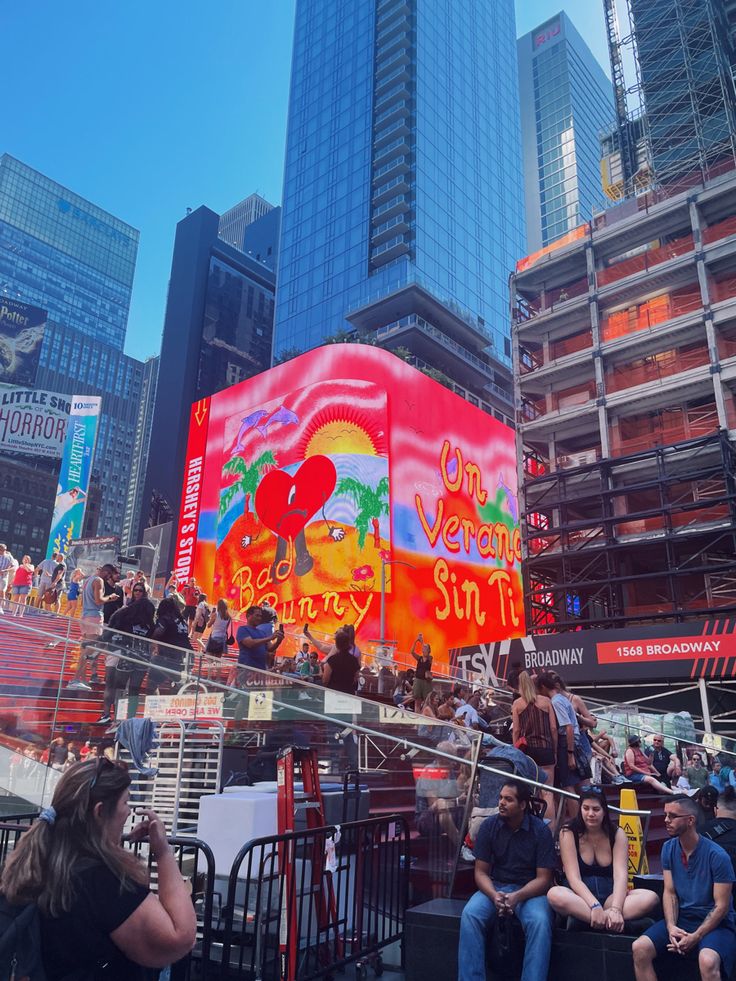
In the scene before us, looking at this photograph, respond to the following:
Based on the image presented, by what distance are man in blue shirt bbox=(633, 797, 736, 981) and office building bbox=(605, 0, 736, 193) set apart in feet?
136

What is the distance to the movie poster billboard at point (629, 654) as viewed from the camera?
84.4 feet

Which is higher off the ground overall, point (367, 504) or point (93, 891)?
point (367, 504)

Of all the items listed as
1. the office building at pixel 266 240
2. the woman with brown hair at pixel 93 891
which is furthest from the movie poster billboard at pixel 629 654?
the office building at pixel 266 240

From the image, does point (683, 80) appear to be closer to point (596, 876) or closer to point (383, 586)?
point (383, 586)

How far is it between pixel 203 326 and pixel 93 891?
363 ft

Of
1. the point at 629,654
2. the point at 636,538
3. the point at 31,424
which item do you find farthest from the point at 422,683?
the point at 31,424

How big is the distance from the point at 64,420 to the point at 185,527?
1174 inches

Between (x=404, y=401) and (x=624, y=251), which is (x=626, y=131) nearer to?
(x=624, y=251)

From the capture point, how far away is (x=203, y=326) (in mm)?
107938

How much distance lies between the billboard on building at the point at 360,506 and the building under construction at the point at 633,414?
354 cm

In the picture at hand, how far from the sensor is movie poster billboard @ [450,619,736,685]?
1013 inches

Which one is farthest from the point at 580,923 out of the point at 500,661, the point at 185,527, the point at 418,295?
the point at 418,295

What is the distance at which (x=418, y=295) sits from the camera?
69062mm

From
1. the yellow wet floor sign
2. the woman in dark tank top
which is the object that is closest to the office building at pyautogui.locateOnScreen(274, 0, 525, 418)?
the yellow wet floor sign
